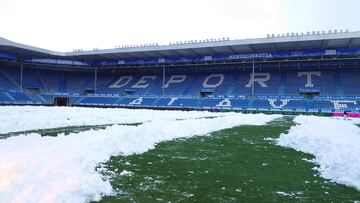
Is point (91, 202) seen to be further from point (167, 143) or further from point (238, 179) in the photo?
point (167, 143)

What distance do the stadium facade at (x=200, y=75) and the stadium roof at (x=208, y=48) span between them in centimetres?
11

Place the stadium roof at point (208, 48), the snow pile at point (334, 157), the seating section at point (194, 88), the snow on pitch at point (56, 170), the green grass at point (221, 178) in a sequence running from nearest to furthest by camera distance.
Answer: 1. the snow on pitch at point (56, 170)
2. the green grass at point (221, 178)
3. the snow pile at point (334, 157)
4. the stadium roof at point (208, 48)
5. the seating section at point (194, 88)

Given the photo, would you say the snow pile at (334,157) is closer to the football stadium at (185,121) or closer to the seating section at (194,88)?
the football stadium at (185,121)

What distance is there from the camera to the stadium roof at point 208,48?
39531mm

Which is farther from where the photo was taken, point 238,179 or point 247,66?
point 247,66

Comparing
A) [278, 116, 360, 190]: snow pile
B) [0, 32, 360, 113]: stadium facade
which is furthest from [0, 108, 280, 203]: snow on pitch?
[0, 32, 360, 113]: stadium facade

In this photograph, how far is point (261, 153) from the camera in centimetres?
909

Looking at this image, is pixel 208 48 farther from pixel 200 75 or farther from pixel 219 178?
pixel 219 178

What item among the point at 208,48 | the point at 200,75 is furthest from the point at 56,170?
the point at 200,75

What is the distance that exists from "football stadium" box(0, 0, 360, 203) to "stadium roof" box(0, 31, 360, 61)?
0.16m

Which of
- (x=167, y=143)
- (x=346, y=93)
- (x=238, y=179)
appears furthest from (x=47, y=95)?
(x=238, y=179)

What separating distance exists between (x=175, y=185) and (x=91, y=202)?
1.49m

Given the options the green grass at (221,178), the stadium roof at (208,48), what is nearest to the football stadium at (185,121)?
the green grass at (221,178)

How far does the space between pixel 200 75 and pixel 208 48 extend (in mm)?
8692
